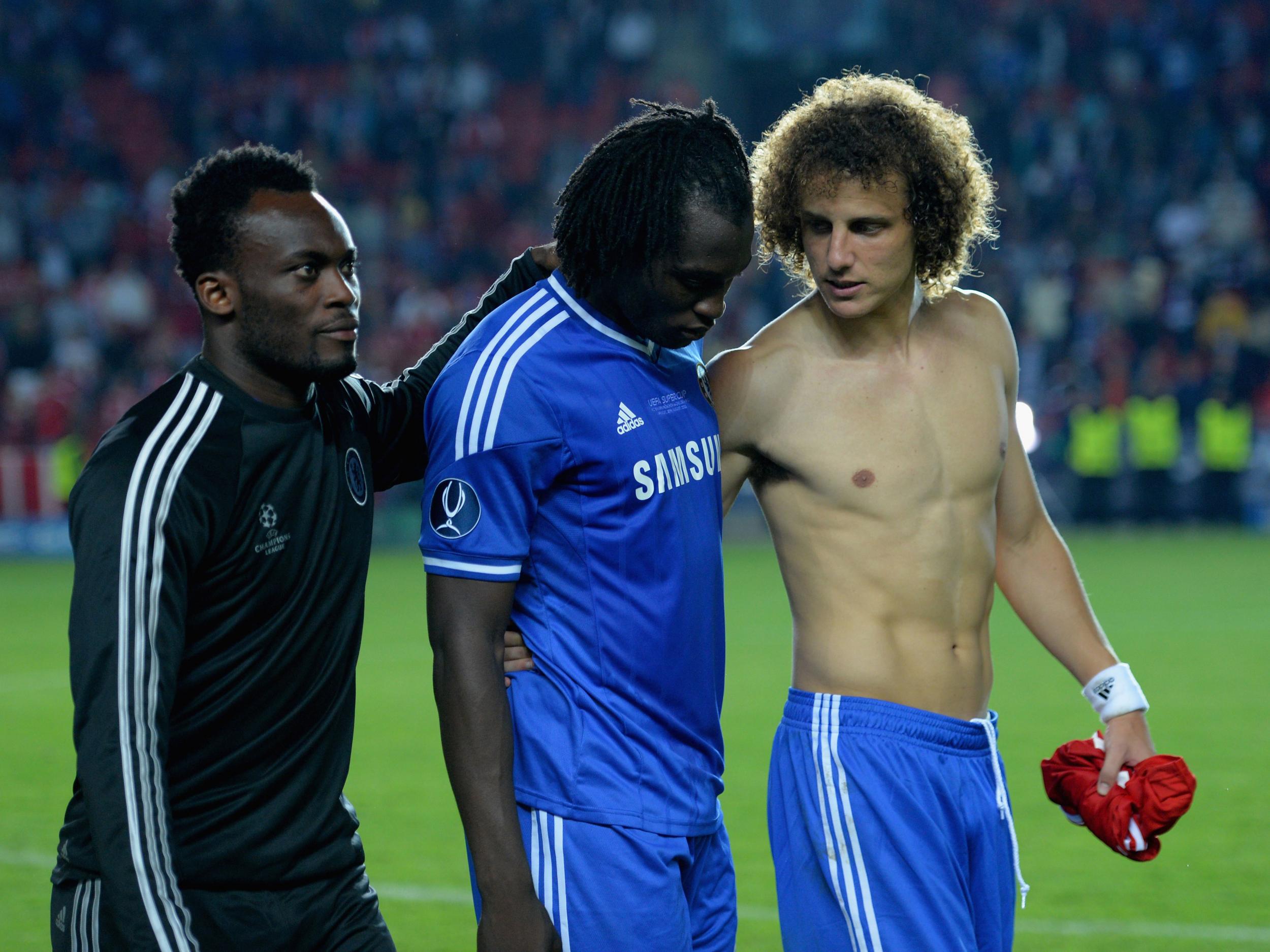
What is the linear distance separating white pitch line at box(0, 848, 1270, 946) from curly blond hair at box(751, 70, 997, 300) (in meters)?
2.64

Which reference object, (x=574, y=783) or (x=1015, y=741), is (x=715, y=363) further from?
(x=1015, y=741)

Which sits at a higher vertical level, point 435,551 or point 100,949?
point 435,551

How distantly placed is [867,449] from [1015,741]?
4985mm

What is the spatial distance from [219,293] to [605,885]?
1250mm

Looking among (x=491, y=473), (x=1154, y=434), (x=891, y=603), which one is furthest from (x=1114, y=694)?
(x=1154, y=434)

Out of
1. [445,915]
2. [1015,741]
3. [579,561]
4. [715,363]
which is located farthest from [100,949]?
[1015,741]

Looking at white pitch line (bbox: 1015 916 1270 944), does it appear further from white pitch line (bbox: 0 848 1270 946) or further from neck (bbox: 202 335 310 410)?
neck (bbox: 202 335 310 410)

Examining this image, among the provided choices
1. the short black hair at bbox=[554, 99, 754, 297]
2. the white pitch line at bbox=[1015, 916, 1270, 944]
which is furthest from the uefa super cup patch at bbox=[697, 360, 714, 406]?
the white pitch line at bbox=[1015, 916, 1270, 944]

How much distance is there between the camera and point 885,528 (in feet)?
10.7

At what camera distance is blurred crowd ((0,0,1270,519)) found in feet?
68.3

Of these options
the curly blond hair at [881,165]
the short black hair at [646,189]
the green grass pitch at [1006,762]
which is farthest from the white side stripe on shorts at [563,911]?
the green grass pitch at [1006,762]

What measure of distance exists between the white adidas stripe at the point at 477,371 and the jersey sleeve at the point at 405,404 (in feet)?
1.11

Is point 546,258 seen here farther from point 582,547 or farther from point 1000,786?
point 1000,786

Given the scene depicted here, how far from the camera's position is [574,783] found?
2.75m
